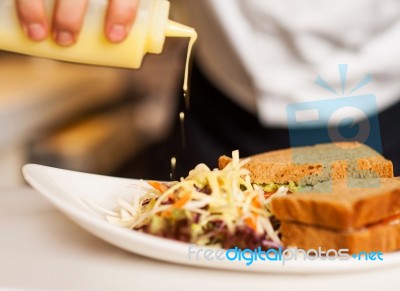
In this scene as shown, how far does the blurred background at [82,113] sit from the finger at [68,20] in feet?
4.13

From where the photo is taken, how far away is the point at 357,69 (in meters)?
1.43

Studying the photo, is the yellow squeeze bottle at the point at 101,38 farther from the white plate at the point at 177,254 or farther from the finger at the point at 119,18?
the white plate at the point at 177,254

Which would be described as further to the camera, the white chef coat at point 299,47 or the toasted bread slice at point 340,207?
the white chef coat at point 299,47

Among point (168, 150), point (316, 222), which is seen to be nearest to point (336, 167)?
point (316, 222)

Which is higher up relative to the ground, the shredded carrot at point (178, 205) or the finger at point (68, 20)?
the finger at point (68, 20)

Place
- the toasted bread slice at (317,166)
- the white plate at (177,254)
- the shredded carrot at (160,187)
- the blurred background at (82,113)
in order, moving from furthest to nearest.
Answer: the blurred background at (82,113), the toasted bread slice at (317,166), the shredded carrot at (160,187), the white plate at (177,254)

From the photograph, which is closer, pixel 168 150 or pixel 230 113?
pixel 230 113

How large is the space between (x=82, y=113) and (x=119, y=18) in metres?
2.18

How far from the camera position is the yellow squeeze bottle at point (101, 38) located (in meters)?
1.12

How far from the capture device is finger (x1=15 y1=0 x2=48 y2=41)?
3.66 ft

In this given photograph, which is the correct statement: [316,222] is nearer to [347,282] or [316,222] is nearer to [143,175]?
[347,282]

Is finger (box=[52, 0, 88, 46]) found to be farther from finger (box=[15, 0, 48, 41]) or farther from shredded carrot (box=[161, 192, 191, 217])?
shredded carrot (box=[161, 192, 191, 217])

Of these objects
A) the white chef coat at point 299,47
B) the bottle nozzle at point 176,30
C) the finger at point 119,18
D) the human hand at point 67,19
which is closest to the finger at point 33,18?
the human hand at point 67,19

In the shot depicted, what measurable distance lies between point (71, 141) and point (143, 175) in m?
0.36
